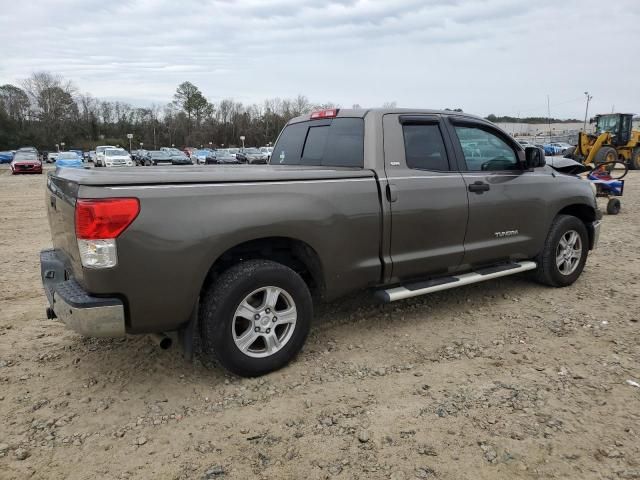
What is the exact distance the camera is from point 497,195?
4.48 m

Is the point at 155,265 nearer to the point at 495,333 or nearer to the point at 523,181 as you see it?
the point at 495,333

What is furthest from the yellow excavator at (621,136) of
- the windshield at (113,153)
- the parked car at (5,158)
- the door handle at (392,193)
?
the parked car at (5,158)

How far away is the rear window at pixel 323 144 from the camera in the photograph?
4.05 meters

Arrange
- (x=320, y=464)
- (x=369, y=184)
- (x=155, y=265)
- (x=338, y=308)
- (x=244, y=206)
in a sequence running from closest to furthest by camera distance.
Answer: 1. (x=320, y=464)
2. (x=155, y=265)
3. (x=244, y=206)
4. (x=369, y=184)
5. (x=338, y=308)

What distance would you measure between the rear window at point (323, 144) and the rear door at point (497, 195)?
0.95 meters

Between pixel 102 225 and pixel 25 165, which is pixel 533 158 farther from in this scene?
pixel 25 165

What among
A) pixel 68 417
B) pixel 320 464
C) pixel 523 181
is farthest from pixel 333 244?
pixel 523 181

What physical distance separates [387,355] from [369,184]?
51.6 inches

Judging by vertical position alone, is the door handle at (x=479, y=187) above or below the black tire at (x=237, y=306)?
above

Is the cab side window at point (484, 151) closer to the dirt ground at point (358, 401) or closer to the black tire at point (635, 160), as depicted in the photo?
the dirt ground at point (358, 401)

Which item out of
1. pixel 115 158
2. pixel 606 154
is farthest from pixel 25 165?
pixel 606 154

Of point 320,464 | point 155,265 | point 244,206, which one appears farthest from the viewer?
point 244,206

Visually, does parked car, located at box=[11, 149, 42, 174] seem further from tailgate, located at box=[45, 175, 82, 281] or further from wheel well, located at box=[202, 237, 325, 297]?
wheel well, located at box=[202, 237, 325, 297]

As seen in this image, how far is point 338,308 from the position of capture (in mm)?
4715
